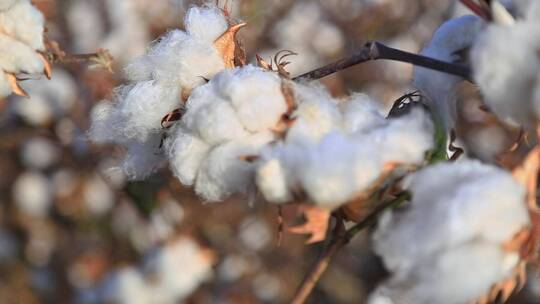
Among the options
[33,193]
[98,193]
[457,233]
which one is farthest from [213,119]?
[33,193]

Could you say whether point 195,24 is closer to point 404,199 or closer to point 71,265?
point 404,199

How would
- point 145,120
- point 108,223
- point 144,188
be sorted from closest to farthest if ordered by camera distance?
point 145,120 → point 144,188 → point 108,223

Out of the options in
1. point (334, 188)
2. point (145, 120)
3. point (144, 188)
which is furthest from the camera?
point (144, 188)

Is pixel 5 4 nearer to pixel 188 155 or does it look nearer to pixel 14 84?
pixel 14 84

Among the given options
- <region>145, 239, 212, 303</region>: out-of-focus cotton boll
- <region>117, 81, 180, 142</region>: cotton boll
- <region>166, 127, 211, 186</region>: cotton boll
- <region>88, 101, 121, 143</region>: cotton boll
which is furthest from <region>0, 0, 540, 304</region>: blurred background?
<region>166, 127, 211, 186</region>: cotton boll

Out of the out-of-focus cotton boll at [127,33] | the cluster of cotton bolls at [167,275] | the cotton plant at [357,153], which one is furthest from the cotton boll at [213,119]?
the out-of-focus cotton boll at [127,33]

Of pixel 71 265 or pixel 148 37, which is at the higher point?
pixel 148 37

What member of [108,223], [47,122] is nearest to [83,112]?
[47,122]
